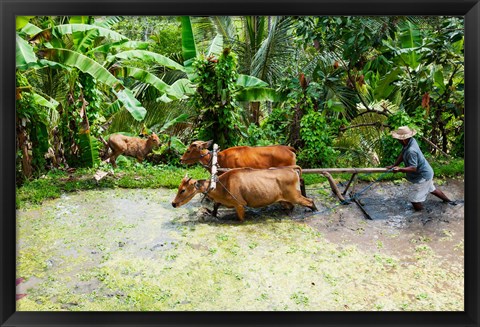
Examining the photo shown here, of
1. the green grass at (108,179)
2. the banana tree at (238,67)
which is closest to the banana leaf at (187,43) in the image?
the banana tree at (238,67)

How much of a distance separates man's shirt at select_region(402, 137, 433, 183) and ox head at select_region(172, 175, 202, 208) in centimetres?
214

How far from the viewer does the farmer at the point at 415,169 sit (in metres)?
4.79

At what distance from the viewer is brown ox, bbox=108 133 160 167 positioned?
597cm

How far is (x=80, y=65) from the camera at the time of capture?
5.49 meters

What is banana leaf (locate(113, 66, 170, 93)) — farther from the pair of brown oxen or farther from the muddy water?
the pair of brown oxen

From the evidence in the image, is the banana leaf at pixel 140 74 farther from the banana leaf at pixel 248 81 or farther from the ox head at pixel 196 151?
the ox head at pixel 196 151

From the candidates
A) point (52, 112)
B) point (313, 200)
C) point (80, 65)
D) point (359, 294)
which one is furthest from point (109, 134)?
point (359, 294)

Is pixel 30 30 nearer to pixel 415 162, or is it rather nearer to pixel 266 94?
pixel 266 94

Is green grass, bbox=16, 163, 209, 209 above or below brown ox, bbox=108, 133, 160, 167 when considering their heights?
below

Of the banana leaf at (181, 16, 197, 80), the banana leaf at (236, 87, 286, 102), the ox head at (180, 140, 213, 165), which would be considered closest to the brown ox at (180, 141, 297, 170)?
the ox head at (180, 140, 213, 165)
